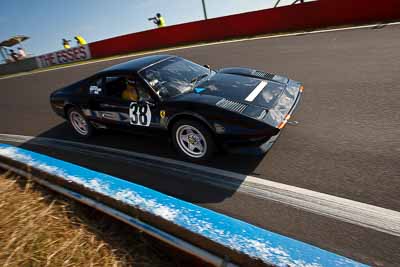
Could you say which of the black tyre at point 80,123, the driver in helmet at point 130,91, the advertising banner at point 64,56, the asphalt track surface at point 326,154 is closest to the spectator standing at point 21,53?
the advertising banner at point 64,56

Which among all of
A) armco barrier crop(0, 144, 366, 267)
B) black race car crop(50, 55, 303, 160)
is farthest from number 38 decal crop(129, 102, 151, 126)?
armco barrier crop(0, 144, 366, 267)

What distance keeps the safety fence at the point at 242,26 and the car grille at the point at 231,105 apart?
10601 mm

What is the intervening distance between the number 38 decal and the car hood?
74 cm

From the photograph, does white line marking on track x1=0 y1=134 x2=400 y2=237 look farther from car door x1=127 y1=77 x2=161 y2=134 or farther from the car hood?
the car hood

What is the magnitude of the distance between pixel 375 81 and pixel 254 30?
9.97m

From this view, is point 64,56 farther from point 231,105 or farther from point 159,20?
point 231,105

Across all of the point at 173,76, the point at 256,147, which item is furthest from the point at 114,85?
the point at 256,147

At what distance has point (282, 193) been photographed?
9.64 feet

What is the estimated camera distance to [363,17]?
37.5ft

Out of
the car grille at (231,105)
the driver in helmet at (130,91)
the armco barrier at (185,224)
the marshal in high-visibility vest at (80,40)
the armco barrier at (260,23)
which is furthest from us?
the marshal in high-visibility vest at (80,40)

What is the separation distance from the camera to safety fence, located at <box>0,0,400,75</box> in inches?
449

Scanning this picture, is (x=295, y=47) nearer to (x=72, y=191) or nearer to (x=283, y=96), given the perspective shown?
(x=283, y=96)

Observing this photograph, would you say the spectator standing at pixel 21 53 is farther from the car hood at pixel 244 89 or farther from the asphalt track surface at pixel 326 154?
the car hood at pixel 244 89

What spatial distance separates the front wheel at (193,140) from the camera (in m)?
3.44
